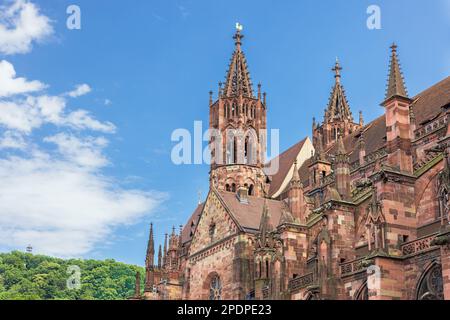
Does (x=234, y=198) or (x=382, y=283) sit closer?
(x=382, y=283)

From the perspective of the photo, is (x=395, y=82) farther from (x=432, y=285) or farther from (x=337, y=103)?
(x=337, y=103)

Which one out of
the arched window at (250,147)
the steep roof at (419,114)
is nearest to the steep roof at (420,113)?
the steep roof at (419,114)

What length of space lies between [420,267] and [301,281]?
10562 mm

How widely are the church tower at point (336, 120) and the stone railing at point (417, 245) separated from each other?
36.3 m

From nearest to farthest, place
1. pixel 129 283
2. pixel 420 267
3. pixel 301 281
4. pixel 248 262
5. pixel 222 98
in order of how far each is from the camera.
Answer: pixel 420 267 < pixel 301 281 < pixel 248 262 < pixel 222 98 < pixel 129 283

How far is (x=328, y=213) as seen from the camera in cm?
3559

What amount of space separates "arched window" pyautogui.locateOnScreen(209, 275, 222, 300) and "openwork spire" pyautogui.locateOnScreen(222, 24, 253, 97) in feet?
73.3

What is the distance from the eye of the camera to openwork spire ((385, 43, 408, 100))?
112 feet
